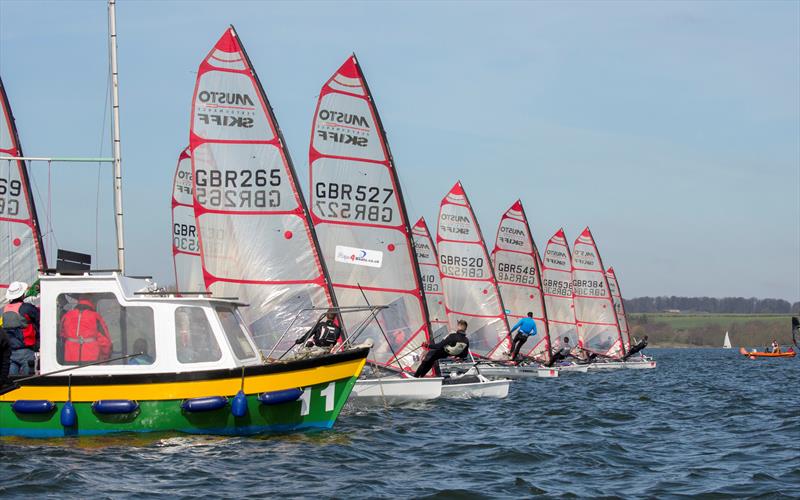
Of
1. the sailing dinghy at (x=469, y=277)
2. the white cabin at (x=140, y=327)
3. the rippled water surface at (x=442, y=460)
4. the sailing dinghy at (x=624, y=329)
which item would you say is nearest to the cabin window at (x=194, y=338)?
the white cabin at (x=140, y=327)

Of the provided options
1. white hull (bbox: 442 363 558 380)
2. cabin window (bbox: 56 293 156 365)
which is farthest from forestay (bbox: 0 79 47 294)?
white hull (bbox: 442 363 558 380)

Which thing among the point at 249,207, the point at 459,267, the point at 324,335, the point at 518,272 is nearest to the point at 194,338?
the point at 324,335

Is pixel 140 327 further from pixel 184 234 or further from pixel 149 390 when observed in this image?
pixel 184 234

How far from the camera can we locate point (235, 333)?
16.6 meters

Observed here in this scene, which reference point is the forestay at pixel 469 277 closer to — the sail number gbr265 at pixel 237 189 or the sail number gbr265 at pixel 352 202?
the sail number gbr265 at pixel 352 202

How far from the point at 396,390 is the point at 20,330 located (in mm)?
8958

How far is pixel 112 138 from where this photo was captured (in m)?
18.4

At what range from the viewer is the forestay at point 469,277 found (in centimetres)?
4369

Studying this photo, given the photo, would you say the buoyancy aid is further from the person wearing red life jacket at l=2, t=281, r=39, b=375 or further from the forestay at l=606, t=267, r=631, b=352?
the forestay at l=606, t=267, r=631, b=352

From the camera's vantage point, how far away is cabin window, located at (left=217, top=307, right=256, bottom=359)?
53.4ft

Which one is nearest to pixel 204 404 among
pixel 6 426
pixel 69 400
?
pixel 69 400

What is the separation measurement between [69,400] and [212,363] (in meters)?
2.03

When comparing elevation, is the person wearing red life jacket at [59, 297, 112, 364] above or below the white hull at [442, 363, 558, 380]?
above

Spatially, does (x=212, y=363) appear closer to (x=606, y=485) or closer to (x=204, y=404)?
(x=204, y=404)
